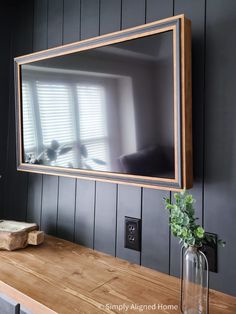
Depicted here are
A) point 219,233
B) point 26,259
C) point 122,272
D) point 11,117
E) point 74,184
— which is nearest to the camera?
point 219,233

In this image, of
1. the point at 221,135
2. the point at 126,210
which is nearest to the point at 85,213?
the point at 126,210

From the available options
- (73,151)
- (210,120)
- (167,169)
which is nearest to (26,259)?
(73,151)

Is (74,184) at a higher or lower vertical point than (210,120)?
lower

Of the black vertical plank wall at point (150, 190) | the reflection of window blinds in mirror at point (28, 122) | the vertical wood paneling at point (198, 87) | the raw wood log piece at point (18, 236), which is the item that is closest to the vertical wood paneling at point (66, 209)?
the black vertical plank wall at point (150, 190)

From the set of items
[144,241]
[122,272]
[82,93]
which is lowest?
[122,272]

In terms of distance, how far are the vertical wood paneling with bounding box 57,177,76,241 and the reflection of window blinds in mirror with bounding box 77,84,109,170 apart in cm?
27

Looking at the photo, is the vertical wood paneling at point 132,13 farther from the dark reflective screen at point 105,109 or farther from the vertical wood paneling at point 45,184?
the vertical wood paneling at point 45,184

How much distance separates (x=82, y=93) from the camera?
1356 mm

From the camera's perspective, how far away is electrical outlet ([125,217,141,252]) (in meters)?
1.26

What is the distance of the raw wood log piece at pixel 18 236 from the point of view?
1.39m

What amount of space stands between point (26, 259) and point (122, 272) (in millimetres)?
452

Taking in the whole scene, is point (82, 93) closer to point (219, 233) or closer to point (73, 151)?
point (73, 151)

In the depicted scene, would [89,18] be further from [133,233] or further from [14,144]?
[133,233]

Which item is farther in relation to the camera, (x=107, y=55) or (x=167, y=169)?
(x=107, y=55)
